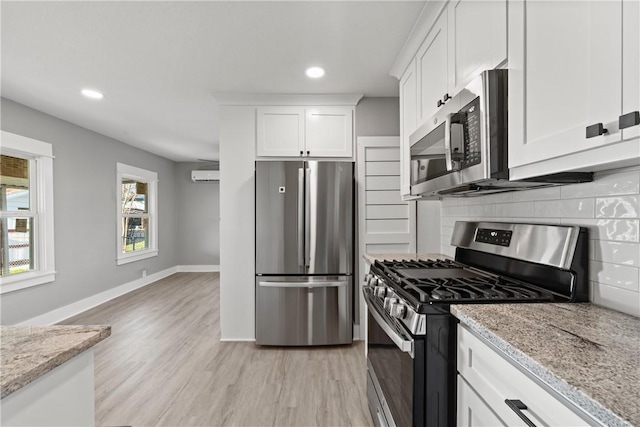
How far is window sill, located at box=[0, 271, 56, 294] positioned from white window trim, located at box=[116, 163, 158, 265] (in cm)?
139

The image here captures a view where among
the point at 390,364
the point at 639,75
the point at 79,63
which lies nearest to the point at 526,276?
the point at 390,364

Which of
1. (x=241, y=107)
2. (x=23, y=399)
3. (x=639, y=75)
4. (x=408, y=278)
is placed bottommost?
(x=23, y=399)

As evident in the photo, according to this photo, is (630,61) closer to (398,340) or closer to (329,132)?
(398,340)

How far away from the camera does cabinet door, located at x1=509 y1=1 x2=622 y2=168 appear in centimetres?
77

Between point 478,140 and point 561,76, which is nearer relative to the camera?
point 561,76

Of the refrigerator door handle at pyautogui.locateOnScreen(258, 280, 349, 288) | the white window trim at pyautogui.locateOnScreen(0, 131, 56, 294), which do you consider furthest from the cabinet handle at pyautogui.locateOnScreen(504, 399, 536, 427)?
the white window trim at pyautogui.locateOnScreen(0, 131, 56, 294)

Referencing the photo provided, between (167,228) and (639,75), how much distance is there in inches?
284

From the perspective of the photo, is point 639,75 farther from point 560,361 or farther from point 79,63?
point 79,63

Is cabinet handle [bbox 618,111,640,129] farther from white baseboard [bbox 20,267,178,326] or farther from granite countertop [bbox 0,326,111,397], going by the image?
white baseboard [bbox 20,267,178,326]

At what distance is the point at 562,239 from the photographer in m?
1.21

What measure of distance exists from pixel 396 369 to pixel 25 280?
3984 millimetres

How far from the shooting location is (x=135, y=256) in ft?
18.4

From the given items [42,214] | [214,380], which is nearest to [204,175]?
[42,214]

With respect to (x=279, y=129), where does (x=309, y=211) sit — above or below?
below
